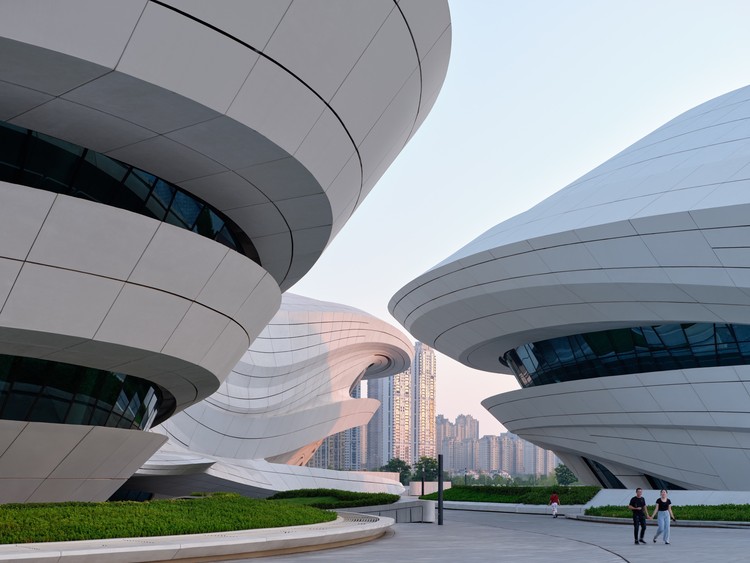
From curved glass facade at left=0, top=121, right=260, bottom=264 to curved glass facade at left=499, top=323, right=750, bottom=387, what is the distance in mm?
20937

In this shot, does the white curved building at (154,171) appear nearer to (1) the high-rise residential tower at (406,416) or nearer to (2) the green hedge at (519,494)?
(2) the green hedge at (519,494)

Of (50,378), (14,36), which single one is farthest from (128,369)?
(14,36)

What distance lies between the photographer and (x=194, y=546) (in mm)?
11680

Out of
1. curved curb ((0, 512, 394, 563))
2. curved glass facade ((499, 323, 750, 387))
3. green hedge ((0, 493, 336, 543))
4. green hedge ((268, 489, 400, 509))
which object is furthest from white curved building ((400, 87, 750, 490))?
curved curb ((0, 512, 394, 563))

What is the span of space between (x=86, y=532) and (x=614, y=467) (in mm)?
28890

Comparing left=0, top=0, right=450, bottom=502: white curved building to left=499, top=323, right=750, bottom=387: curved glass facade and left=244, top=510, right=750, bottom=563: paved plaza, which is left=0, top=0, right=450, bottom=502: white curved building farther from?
left=499, top=323, right=750, bottom=387: curved glass facade

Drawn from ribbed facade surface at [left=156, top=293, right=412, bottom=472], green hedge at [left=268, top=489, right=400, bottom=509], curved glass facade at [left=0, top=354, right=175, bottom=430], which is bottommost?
green hedge at [left=268, top=489, right=400, bottom=509]

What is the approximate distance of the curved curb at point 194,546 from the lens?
1009 centimetres

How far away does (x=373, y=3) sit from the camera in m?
12.2

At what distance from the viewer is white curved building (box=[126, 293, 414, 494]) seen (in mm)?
45469

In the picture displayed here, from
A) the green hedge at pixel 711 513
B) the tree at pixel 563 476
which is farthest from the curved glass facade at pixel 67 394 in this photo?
the tree at pixel 563 476

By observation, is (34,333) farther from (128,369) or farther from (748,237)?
(748,237)

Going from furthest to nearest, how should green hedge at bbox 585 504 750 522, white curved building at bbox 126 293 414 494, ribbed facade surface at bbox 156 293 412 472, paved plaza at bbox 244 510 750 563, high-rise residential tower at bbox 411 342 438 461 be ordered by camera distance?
high-rise residential tower at bbox 411 342 438 461, ribbed facade surface at bbox 156 293 412 472, white curved building at bbox 126 293 414 494, green hedge at bbox 585 504 750 522, paved plaza at bbox 244 510 750 563

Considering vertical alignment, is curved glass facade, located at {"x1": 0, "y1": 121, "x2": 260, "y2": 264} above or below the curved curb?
above
